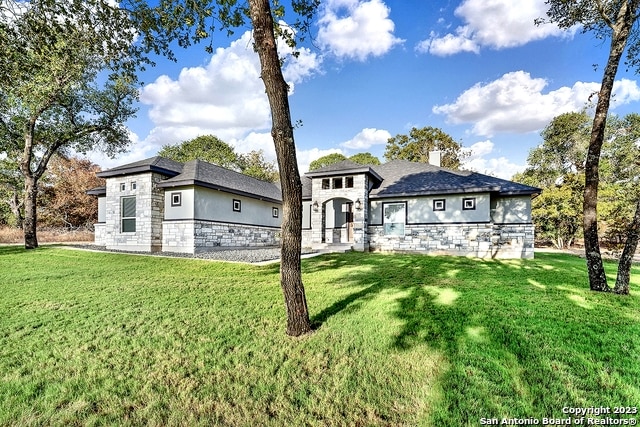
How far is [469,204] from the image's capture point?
42.2 feet

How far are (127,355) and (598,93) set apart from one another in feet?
27.1

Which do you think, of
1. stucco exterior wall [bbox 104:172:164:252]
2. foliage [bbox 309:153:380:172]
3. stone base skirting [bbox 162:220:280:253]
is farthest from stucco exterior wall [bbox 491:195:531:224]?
foliage [bbox 309:153:380:172]

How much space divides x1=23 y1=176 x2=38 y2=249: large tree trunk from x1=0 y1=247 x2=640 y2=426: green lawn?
32.1ft

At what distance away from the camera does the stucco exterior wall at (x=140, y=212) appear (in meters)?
12.6

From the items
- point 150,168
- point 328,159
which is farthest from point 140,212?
point 328,159

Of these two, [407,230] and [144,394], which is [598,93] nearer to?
[144,394]

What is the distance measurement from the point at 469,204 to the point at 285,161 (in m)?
11.6

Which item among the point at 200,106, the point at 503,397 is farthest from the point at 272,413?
the point at 200,106

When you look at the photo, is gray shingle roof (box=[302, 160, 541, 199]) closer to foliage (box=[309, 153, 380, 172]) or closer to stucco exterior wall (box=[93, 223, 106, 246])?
stucco exterior wall (box=[93, 223, 106, 246])

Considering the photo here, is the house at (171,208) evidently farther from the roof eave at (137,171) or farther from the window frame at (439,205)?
the window frame at (439,205)

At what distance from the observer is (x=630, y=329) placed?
359cm

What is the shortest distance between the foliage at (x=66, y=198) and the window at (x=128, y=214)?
14.5m

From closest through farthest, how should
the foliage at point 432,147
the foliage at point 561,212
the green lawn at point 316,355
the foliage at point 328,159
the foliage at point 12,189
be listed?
the green lawn at point 316,355 → the foliage at point 561,212 → the foliage at point 12,189 → the foliage at point 432,147 → the foliage at point 328,159

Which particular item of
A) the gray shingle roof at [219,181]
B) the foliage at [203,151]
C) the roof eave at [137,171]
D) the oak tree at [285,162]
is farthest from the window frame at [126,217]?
the foliage at [203,151]
